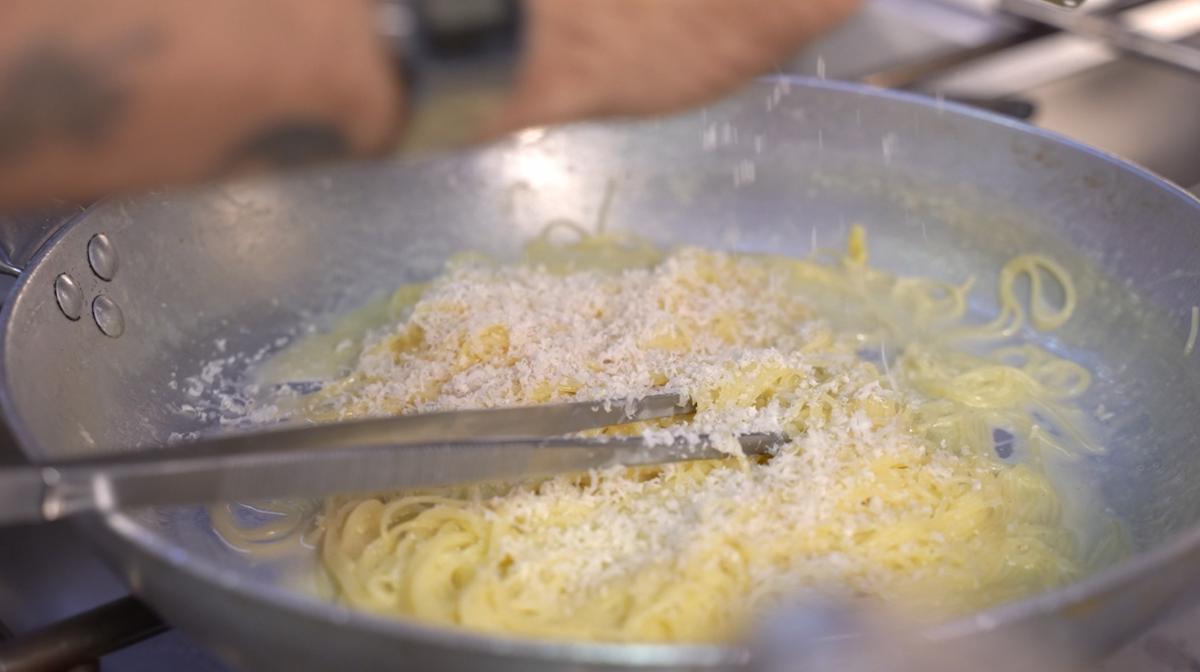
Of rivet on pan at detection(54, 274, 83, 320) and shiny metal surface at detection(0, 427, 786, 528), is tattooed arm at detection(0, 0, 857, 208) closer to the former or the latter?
shiny metal surface at detection(0, 427, 786, 528)

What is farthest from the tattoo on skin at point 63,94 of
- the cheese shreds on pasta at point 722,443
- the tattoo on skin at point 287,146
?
the cheese shreds on pasta at point 722,443

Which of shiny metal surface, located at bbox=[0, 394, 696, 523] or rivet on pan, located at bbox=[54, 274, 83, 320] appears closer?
shiny metal surface, located at bbox=[0, 394, 696, 523]

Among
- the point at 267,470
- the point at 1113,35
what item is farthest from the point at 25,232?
the point at 1113,35

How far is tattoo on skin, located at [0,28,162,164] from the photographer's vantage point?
2.89 ft

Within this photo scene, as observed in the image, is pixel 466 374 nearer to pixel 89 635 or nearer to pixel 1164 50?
pixel 89 635

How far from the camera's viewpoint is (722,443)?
160cm

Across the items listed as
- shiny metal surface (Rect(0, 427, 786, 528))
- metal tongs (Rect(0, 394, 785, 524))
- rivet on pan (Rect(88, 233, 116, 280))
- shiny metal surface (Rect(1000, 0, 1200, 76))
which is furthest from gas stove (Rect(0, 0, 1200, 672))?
rivet on pan (Rect(88, 233, 116, 280))

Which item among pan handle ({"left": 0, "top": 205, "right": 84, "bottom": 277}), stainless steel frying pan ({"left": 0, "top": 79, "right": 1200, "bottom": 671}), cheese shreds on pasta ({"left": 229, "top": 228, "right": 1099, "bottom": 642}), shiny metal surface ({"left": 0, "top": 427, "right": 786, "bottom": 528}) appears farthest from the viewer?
pan handle ({"left": 0, "top": 205, "right": 84, "bottom": 277})

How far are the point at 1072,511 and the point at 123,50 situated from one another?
162 centimetres

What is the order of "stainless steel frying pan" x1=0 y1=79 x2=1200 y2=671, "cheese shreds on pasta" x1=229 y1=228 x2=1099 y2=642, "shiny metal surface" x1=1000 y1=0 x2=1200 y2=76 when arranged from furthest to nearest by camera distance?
"shiny metal surface" x1=1000 y1=0 x2=1200 y2=76, "stainless steel frying pan" x1=0 y1=79 x2=1200 y2=671, "cheese shreds on pasta" x1=229 y1=228 x2=1099 y2=642

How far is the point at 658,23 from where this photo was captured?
1.06m

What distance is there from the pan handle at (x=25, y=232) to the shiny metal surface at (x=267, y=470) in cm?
70

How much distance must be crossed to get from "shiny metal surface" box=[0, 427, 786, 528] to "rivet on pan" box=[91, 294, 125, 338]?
25.3 inches

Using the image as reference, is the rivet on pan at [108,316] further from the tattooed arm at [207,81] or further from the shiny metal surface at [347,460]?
the tattooed arm at [207,81]
